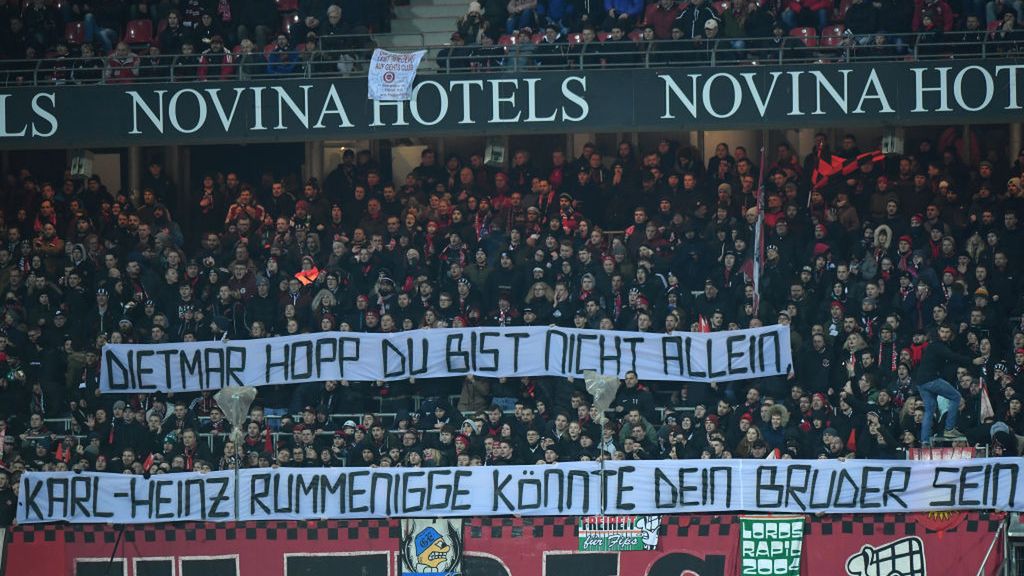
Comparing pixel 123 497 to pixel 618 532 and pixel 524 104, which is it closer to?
pixel 618 532

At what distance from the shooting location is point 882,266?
78.2 ft

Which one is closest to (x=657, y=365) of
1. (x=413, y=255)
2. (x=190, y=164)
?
(x=413, y=255)

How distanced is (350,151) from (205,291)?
3.68 m

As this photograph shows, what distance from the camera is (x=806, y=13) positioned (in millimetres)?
26047

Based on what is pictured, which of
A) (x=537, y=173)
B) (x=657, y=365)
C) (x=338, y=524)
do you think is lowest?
(x=338, y=524)

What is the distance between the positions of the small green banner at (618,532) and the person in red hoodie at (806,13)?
24.9ft

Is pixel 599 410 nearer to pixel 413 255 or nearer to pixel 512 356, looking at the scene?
pixel 512 356

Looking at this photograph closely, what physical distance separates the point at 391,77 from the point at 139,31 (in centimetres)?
516

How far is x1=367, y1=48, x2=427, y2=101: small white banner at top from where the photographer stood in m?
24.8

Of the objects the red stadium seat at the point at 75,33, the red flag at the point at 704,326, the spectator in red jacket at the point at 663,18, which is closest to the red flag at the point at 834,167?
the spectator in red jacket at the point at 663,18

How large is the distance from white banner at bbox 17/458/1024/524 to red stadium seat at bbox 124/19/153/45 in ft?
26.6

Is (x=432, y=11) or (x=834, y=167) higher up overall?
(x=432, y=11)

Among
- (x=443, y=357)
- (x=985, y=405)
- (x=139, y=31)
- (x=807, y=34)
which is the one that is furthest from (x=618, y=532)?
(x=139, y=31)

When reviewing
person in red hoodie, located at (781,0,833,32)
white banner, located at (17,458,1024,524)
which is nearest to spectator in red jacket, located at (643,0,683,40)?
person in red hoodie, located at (781,0,833,32)
